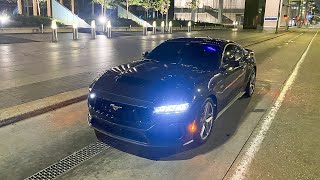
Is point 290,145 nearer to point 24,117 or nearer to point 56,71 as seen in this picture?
point 24,117

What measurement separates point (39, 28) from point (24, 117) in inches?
794

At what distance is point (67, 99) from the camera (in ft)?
→ 22.5

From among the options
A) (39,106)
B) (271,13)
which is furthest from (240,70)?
(271,13)

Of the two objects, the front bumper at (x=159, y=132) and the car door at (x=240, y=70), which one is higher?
the car door at (x=240, y=70)

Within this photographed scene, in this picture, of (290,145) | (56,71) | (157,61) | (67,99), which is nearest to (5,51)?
(56,71)

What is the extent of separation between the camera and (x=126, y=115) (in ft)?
14.0

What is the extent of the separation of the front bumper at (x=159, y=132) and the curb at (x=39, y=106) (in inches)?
90.5

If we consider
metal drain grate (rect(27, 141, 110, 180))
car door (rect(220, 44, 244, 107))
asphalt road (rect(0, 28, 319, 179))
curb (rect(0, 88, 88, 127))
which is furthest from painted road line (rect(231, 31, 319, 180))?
curb (rect(0, 88, 88, 127))

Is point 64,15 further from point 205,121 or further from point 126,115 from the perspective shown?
point 126,115

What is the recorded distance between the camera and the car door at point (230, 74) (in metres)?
5.68

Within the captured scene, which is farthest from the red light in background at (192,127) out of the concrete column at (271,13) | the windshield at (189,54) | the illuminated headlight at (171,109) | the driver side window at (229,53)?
the concrete column at (271,13)

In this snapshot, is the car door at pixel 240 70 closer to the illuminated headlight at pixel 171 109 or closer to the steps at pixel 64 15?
the illuminated headlight at pixel 171 109

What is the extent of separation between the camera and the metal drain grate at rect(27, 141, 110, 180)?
12.7 feet

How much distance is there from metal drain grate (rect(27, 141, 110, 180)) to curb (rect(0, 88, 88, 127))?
1859 mm
